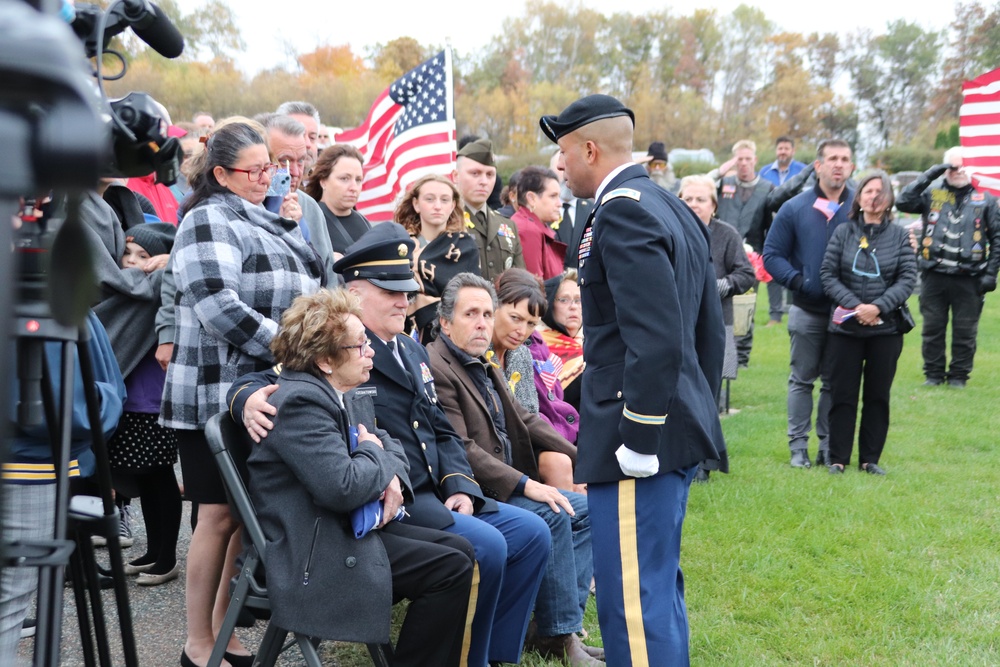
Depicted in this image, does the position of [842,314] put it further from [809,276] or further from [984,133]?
[984,133]

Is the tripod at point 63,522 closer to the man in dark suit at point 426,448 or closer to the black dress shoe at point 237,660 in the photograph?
the black dress shoe at point 237,660

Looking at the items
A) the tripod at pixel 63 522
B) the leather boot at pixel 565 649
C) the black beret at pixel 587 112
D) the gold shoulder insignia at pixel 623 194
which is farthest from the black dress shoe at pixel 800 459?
the tripod at pixel 63 522

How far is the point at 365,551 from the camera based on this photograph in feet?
10.4

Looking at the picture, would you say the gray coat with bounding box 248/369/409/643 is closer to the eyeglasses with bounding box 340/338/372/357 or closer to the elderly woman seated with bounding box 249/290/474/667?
the elderly woman seated with bounding box 249/290/474/667

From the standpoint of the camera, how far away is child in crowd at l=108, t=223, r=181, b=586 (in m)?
4.38

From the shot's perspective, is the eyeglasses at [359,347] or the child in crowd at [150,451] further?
the child in crowd at [150,451]

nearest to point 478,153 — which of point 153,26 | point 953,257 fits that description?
point 153,26

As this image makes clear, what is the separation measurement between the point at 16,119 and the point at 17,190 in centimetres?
6

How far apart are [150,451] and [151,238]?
972 mm

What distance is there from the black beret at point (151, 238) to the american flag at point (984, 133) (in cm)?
791

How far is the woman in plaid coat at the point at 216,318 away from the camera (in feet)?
11.8

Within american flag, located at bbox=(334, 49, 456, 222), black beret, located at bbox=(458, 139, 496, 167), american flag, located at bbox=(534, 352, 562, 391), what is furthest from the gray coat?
american flag, located at bbox=(334, 49, 456, 222)

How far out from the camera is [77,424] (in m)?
3.10

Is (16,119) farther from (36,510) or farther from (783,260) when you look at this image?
(783,260)
